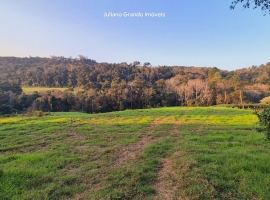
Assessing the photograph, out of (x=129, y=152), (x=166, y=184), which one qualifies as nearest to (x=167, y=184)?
(x=166, y=184)

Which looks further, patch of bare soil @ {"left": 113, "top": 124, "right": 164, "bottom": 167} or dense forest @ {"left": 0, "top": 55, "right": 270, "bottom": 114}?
dense forest @ {"left": 0, "top": 55, "right": 270, "bottom": 114}

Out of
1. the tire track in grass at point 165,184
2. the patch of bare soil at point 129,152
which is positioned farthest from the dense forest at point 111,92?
the tire track in grass at point 165,184

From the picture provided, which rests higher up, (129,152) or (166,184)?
(166,184)

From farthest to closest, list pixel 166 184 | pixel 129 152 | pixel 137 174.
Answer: pixel 129 152 → pixel 137 174 → pixel 166 184

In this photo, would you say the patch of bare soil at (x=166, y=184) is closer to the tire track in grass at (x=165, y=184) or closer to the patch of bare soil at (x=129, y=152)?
the tire track in grass at (x=165, y=184)

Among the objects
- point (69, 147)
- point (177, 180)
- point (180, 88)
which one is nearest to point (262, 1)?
point (177, 180)

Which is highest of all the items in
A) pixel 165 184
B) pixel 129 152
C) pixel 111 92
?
pixel 111 92

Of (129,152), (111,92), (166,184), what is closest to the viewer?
(166,184)

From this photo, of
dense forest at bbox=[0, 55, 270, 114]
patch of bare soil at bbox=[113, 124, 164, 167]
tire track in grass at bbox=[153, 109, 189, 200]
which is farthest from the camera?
dense forest at bbox=[0, 55, 270, 114]

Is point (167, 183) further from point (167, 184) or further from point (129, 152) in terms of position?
point (129, 152)

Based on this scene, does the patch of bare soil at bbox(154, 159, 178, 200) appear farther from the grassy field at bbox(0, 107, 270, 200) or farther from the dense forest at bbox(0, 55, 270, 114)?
the dense forest at bbox(0, 55, 270, 114)

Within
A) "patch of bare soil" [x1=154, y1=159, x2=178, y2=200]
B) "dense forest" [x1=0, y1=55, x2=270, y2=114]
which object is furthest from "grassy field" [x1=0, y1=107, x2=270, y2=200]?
"dense forest" [x1=0, y1=55, x2=270, y2=114]

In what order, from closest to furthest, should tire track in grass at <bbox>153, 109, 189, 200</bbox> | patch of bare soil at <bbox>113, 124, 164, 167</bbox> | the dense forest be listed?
tire track in grass at <bbox>153, 109, 189, 200</bbox>, patch of bare soil at <bbox>113, 124, 164, 167</bbox>, the dense forest

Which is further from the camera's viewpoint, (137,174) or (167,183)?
(137,174)
